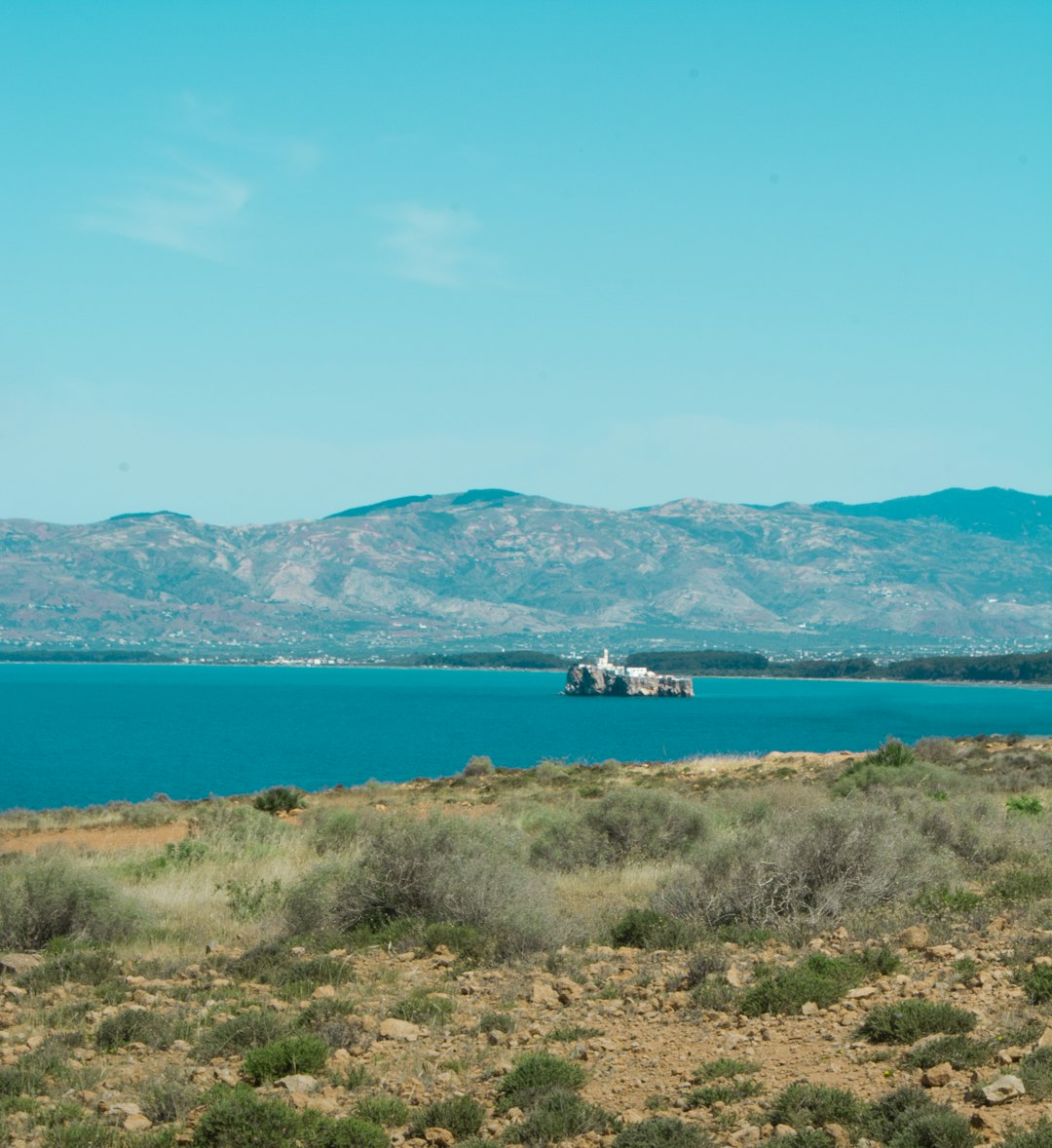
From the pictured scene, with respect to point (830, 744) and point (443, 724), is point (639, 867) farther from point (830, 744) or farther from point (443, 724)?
point (443, 724)

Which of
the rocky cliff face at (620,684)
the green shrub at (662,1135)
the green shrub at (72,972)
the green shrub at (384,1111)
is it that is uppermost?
the green shrub at (662,1135)

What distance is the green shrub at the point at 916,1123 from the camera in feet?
20.3

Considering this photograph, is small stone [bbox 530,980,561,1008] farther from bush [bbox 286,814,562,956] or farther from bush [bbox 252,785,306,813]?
bush [bbox 252,785,306,813]

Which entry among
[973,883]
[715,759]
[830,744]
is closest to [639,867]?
[973,883]

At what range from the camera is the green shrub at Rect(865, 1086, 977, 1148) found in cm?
620

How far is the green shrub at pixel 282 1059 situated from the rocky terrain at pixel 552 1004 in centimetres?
2

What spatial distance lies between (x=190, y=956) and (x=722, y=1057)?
5775mm

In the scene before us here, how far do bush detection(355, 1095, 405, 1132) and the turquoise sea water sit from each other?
46.0m

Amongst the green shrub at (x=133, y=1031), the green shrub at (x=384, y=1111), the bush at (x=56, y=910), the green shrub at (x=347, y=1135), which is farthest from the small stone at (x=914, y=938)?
the bush at (x=56, y=910)

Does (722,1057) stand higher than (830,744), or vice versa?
(722,1057)

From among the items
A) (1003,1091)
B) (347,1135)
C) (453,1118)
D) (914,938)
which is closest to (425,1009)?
(453,1118)

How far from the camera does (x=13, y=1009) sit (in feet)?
32.7

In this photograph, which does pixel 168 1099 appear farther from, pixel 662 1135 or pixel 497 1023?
pixel 662 1135

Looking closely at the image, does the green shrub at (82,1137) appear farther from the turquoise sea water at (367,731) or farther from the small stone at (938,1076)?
the turquoise sea water at (367,731)
